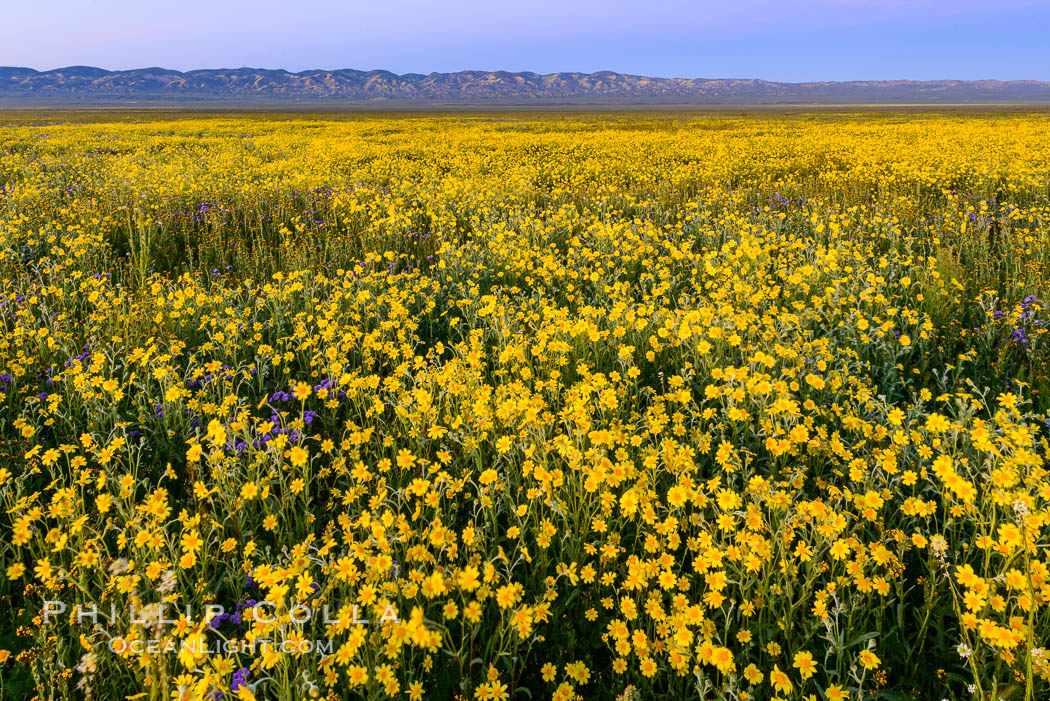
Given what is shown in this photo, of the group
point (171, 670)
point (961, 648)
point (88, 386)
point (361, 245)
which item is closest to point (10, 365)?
point (88, 386)

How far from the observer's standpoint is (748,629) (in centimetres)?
212

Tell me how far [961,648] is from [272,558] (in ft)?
9.32

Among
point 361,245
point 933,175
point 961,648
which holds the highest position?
point 933,175

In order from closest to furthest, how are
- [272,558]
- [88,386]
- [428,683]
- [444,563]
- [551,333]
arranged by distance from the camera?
1. [428,683]
2. [444,563]
3. [272,558]
4. [88,386]
5. [551,333]

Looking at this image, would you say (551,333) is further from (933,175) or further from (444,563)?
(933,175)

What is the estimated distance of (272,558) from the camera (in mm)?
2562

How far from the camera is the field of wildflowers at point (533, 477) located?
1937 mm

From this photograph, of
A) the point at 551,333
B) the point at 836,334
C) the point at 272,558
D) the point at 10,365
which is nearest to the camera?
the point at 272,558

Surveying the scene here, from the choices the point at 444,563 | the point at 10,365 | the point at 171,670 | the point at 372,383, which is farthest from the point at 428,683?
the point at 10,365

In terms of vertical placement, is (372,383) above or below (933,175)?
below

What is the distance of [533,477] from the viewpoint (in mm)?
2721

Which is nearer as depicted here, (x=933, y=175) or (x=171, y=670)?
(x=171, y=670)

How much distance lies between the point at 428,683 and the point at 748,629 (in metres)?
1.28

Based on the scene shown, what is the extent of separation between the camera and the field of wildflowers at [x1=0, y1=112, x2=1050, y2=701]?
1.94 metres
